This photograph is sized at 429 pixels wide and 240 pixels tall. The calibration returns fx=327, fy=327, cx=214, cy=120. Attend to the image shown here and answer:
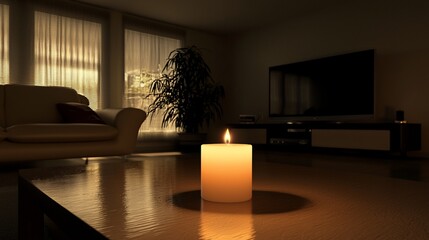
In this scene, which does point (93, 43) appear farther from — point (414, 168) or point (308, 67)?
point (414, 168)

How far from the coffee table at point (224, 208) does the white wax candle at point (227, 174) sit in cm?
2

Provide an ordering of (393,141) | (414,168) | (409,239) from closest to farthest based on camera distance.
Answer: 1. (409,239)
2. (414,168)
3. (393,141)

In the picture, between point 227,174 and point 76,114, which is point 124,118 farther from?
point 227,174

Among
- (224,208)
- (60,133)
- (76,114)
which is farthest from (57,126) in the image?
(224,208)

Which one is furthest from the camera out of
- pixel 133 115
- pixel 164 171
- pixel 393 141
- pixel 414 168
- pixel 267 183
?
pixel 393 141

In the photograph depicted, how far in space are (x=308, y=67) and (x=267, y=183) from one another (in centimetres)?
392

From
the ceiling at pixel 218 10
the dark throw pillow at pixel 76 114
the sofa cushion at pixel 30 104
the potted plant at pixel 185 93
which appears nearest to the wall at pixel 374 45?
the ceiling at pixel 218 10

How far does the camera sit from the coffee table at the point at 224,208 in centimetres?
42

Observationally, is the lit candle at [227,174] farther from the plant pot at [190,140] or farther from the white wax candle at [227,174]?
the plant pot at [190,140]

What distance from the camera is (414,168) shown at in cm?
284

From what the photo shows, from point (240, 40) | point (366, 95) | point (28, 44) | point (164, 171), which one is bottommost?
point (164, 171)

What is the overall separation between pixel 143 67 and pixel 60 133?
2.50 metres

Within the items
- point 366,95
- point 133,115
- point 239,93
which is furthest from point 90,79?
point 366,95

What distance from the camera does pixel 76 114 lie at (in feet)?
10.3
